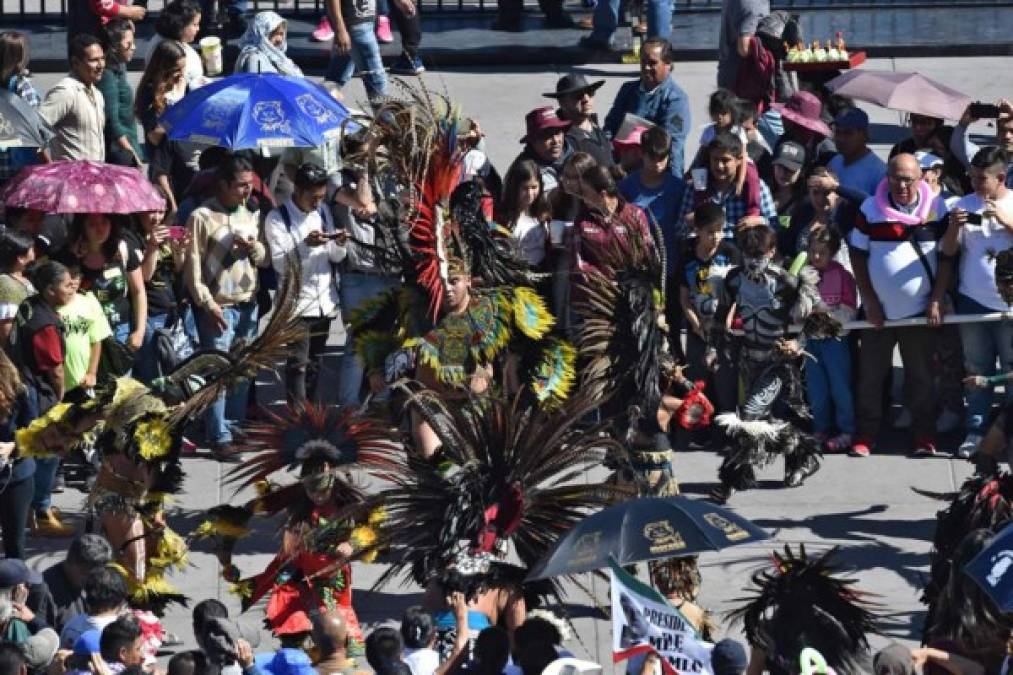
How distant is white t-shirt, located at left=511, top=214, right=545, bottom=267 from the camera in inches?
559

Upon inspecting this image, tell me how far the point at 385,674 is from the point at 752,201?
530 cm

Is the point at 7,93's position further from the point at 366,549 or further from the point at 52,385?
the point at 366,549

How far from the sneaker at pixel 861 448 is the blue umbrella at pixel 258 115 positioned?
11.0 feet

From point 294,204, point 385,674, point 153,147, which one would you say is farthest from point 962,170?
point 385,674

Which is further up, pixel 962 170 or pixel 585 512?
pixel 962 170

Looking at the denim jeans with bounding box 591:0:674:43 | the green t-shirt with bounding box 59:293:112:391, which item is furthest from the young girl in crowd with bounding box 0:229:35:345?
the denim jeans with bounding box 591:0:674:43

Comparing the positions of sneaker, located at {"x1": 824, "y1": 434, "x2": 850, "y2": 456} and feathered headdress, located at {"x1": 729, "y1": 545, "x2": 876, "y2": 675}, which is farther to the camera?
sneaker, located at {"x1": 824, "y1": 434, "x2": 850, "y2": 456}

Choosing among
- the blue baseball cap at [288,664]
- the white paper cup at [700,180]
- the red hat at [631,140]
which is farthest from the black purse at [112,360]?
the red hat at [631,140]

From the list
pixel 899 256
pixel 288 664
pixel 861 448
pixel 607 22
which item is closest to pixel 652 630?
pixel 288 664

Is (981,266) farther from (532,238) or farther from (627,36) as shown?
(627,36)

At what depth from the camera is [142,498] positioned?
1196cm

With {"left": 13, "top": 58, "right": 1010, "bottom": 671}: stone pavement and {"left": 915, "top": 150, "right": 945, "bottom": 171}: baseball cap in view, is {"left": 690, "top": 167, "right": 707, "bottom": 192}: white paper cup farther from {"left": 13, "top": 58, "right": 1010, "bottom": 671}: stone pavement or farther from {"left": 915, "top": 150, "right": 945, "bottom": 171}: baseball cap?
{"left": 13, "top": 58, "right": 1010, "bottom": 671}: stone pavement

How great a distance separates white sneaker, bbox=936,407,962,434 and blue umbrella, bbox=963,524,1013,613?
4874mm

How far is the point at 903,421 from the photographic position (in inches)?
577
